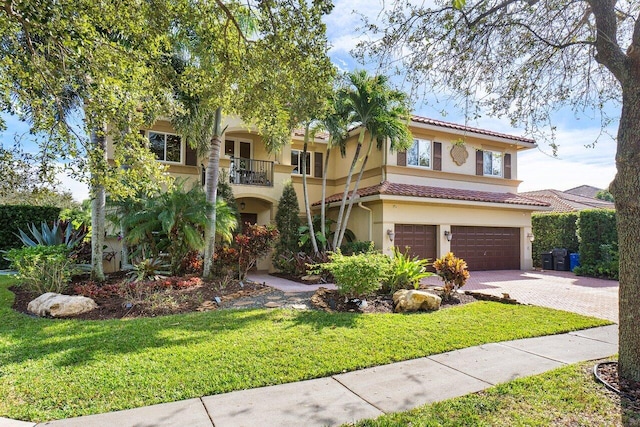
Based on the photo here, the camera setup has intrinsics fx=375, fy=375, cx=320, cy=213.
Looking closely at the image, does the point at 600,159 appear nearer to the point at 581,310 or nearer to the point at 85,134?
the point at 581,310

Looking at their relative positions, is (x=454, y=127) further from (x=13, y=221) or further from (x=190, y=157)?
(x=13, y=221)

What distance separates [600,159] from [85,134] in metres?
9.46

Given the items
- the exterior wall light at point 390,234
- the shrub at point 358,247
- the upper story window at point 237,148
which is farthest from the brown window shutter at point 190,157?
the exterior wall light at point 390,234

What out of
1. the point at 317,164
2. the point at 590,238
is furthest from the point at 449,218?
the point at 317,164

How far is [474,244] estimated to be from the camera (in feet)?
58.2

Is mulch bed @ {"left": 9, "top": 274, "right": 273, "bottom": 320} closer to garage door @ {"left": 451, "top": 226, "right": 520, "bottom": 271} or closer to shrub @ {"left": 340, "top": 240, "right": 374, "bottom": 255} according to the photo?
shrub @ {"left": 340, "top": 240, "right": 374, "bottom": 255}

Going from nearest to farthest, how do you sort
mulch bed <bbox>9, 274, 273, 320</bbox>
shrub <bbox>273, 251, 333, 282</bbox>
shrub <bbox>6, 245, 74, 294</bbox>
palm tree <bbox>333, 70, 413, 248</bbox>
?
mulch bed <bbox>9, 274, 273, 320</bbox> < shrub <bbox>6, 245, 74, 294</bbox> < palm tree <bbox>333, 70, 413, 248</bbox> < shrub <bbox>273, 251, 333, 282</bbox>

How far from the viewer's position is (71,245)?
1173 centimetres

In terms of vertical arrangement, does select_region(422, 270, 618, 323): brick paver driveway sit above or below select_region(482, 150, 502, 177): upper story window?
below

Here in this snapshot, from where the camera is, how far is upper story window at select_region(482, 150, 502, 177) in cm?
1933

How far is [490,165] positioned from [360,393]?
18.0m

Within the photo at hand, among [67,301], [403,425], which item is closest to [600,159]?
[403,425]

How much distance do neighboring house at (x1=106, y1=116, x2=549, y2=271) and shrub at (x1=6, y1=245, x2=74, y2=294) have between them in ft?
22.0

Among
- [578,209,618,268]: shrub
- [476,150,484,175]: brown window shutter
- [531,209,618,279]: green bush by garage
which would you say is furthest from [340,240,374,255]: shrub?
[578,209,618,268]: shrub
